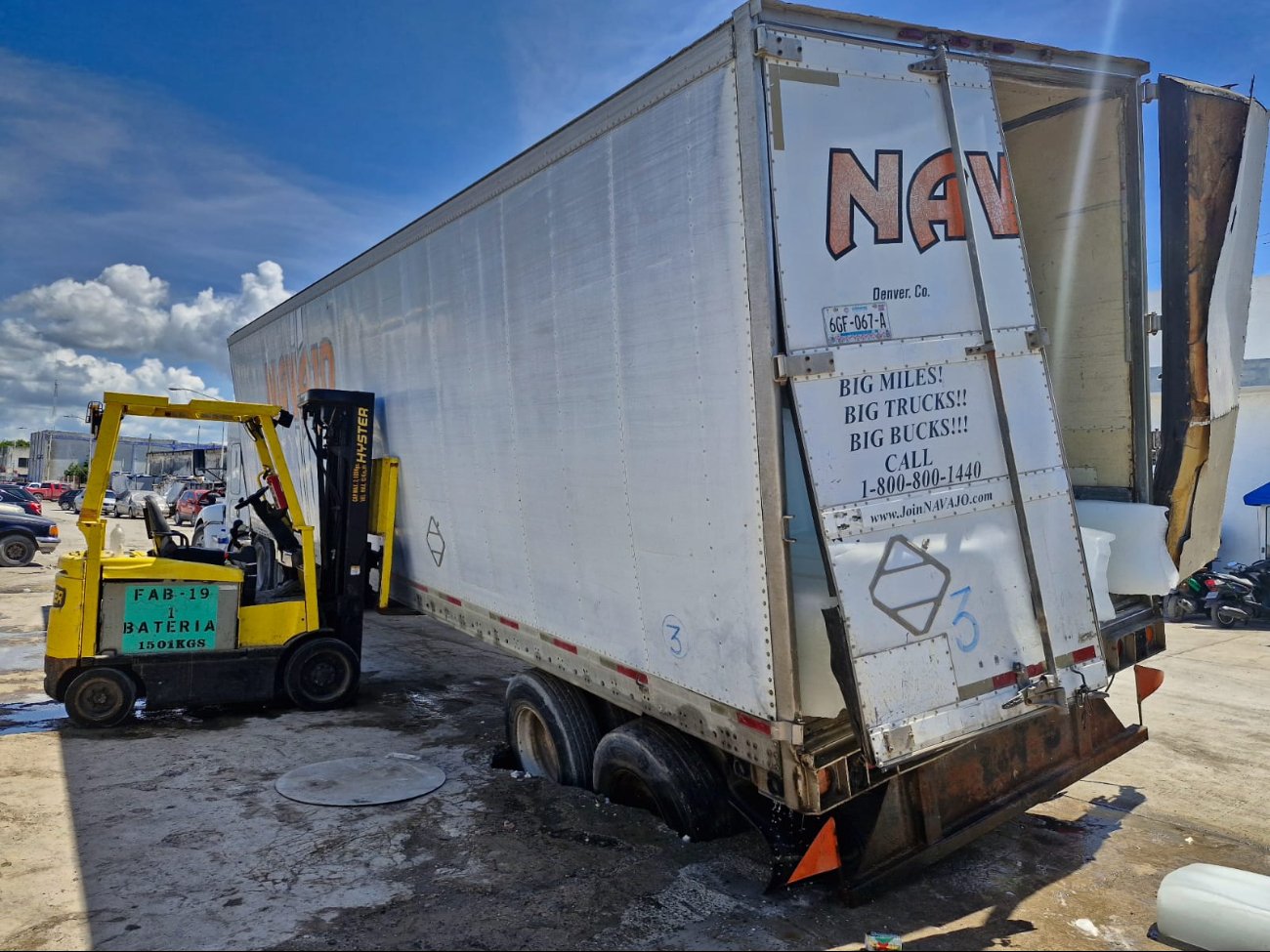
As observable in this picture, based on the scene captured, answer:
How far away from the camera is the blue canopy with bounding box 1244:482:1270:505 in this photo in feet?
48.1

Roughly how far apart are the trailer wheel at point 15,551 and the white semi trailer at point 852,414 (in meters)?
17.3

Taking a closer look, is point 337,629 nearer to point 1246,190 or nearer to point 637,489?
point 637,489

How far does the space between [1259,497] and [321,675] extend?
Answer: 49.1 ft

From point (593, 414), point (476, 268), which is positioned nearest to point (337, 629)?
point (476, 268)

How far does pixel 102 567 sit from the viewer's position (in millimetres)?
7070

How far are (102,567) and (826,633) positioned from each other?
612 centimetres

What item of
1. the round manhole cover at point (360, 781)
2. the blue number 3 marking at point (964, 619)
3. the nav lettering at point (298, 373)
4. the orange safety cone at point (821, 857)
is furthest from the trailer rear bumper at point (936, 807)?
the nav lettering at point (298, 373)

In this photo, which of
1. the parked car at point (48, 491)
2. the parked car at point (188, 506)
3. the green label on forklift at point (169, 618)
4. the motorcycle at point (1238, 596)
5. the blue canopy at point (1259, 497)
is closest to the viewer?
the green label on forklift at point (169, 618)

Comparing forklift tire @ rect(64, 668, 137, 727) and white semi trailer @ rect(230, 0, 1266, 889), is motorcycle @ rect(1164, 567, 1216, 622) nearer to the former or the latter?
white semi trailer @ rect(230, 0, 1266, 889)

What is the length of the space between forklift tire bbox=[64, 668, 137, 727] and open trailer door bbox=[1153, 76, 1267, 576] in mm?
7719

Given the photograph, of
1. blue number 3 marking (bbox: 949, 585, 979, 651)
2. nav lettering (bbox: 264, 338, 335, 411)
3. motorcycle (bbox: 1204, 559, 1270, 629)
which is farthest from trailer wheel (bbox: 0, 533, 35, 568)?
motorcycle (bbox: 1204, 559, 1270, 629)

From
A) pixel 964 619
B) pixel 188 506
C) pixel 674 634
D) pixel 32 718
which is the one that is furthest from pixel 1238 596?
pixel 188 506

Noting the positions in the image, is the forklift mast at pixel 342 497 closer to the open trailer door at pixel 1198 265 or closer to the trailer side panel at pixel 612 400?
the trailer side panel at pixel 612 400

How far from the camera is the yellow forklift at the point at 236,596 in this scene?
23.1ft
